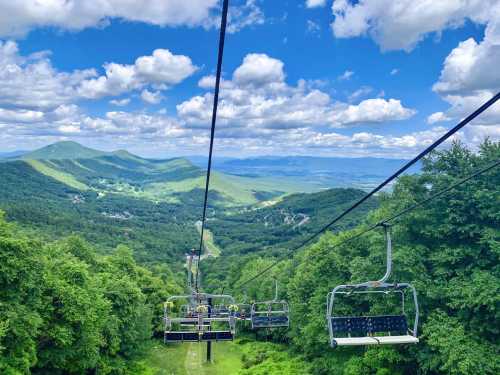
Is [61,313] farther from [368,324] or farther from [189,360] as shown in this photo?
[368,324]

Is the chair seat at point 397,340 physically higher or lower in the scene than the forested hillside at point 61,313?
higher

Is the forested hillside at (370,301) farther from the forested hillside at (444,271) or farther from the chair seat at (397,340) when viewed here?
the chair seat at (397,340)


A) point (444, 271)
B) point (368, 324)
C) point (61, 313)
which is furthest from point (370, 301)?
point (61, 313)

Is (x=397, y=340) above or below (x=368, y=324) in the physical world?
below

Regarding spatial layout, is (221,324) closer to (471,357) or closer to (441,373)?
(441,373)

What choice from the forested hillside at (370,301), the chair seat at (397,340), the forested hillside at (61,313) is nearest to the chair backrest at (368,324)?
the chair seat at (397,340)

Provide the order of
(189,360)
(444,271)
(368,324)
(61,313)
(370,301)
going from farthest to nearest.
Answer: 1. (189,360)
2. (370,301)
3. (61,313)
4. (444,271)
5. (368,324)

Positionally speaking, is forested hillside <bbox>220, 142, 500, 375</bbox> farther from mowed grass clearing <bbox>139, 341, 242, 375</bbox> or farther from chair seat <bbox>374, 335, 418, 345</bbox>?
mowed grass clearing <bbox>139, 341, 242, 375</bbox>

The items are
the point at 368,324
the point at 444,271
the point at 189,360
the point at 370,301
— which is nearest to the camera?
the point at 368,324

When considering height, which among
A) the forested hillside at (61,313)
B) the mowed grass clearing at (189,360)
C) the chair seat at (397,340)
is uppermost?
the chair seat at (397,340)

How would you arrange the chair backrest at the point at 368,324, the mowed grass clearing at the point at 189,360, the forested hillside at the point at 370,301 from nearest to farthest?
the chair backrest at the point at 368,324 < the forested hillside at the point at 370,301 < the mowed grass clearing at the point at 189,360
